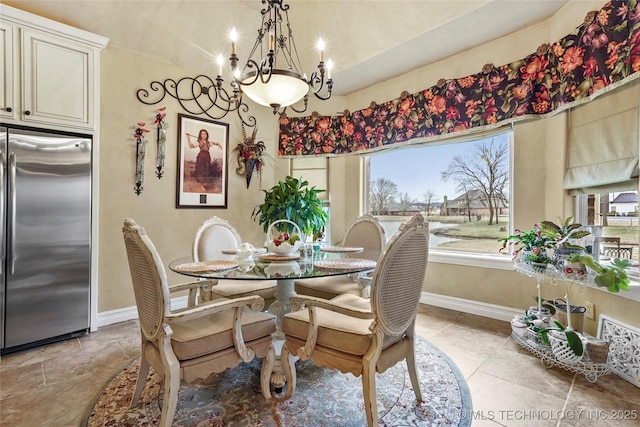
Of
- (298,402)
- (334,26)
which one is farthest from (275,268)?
(334,26)

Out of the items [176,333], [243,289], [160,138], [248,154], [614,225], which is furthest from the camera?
[248,154]

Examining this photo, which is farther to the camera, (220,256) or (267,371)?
A: (220,256)

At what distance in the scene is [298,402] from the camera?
5.96ft

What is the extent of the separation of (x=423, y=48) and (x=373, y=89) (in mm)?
958

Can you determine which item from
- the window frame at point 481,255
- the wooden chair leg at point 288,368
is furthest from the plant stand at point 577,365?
the wooden chair leg at point 288,368

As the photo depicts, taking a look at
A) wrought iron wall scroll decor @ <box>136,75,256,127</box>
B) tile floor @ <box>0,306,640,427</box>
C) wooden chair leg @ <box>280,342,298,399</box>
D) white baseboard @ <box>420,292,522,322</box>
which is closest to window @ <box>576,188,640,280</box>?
tile floor @ <box>0,306,640,427</box>

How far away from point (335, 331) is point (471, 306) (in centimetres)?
235

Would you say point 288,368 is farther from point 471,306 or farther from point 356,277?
point 471,306

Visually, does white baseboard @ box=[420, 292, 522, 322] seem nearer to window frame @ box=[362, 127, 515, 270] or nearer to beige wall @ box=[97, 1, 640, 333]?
beige wall @ box=[97, 1, 640, 333]

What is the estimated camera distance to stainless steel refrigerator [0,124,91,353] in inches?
94.3

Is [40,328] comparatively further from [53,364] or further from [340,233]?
[340,233]

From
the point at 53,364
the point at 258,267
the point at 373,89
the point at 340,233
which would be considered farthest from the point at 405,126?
the point at 53,364

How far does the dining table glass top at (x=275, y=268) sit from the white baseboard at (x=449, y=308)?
1.55m

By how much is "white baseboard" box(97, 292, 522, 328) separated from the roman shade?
1.30 meters
